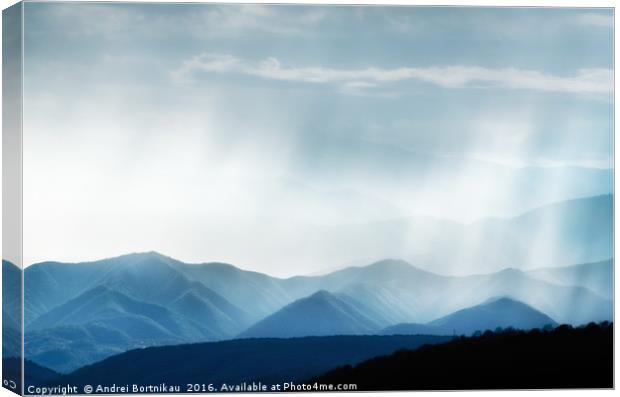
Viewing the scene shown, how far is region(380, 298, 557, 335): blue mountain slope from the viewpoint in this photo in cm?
1172

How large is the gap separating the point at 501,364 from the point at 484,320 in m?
0.40

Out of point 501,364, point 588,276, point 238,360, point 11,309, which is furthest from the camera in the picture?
point 588,276

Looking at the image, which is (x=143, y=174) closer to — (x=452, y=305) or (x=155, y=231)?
(x=155, y=231)

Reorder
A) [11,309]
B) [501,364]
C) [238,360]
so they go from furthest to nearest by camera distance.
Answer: [501,364]
[238,360]
[11,309]

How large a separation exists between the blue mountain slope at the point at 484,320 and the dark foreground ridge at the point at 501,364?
72mm

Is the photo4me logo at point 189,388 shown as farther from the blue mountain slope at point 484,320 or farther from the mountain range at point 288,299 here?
the blue mountain slope at point 484,320

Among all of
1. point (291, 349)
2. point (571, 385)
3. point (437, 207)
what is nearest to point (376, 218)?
point (437, 207)

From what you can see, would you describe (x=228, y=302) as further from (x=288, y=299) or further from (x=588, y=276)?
(x=588, y=276)

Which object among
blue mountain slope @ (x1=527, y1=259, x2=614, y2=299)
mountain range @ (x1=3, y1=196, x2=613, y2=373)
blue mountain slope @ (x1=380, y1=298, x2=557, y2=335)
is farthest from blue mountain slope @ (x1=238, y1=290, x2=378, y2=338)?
blue mountain slope @ (x1=527, y1=259, x2=614, y2=299)

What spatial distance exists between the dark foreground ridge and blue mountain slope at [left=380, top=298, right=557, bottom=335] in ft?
0.24

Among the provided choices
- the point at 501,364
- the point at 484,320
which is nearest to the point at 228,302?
the point at 484,320

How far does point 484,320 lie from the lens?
38.5ft

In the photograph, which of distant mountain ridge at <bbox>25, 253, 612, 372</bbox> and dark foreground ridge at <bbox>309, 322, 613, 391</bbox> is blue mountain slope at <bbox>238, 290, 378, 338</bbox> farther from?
dark foreground ridge at <bbox>309, 322, 613, 391</bbox>

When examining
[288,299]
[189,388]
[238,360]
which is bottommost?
[189,388]
